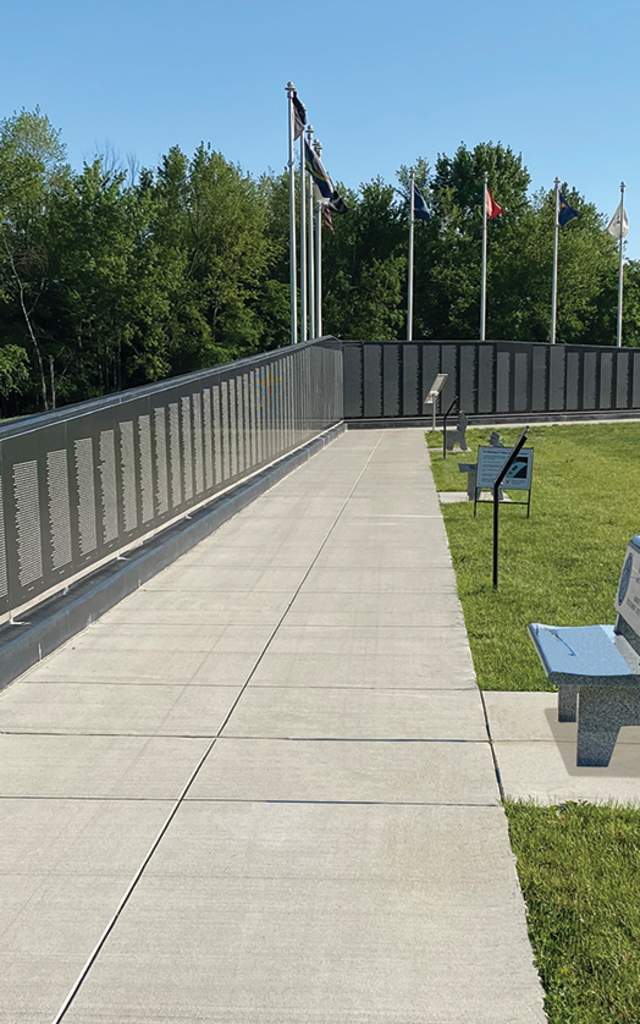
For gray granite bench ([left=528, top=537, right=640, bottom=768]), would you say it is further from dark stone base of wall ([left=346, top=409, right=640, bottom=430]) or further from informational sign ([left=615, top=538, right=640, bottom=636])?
dark stone base of wall ([left=346, top=409, right=640, bottom=430])

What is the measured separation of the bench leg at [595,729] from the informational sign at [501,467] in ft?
24.4

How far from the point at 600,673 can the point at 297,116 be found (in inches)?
953

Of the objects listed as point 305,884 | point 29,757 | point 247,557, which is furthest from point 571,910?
point 247,557

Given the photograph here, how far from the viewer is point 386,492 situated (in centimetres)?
1641

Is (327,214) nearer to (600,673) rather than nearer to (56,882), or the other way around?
(600,673)

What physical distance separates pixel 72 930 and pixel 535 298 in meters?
64.0

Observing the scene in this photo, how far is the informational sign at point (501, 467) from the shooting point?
40.7 ft

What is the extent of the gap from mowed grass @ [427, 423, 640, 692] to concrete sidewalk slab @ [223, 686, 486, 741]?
0.47m

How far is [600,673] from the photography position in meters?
4.98

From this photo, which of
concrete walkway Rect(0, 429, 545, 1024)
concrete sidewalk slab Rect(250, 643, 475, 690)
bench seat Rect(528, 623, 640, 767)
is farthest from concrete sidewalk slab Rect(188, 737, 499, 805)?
concrete sidewalk slab Rect(250, 643, 475, 690)

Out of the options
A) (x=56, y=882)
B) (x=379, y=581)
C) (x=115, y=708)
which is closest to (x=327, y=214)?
(x=379, y=581)

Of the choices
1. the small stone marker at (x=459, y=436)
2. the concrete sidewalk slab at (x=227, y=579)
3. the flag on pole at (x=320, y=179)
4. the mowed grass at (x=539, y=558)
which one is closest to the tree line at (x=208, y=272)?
the flag on pole at (x=320, y=179)

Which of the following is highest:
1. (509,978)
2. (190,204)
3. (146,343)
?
(190,204)

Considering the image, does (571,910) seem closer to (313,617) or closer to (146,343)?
(313,617)
